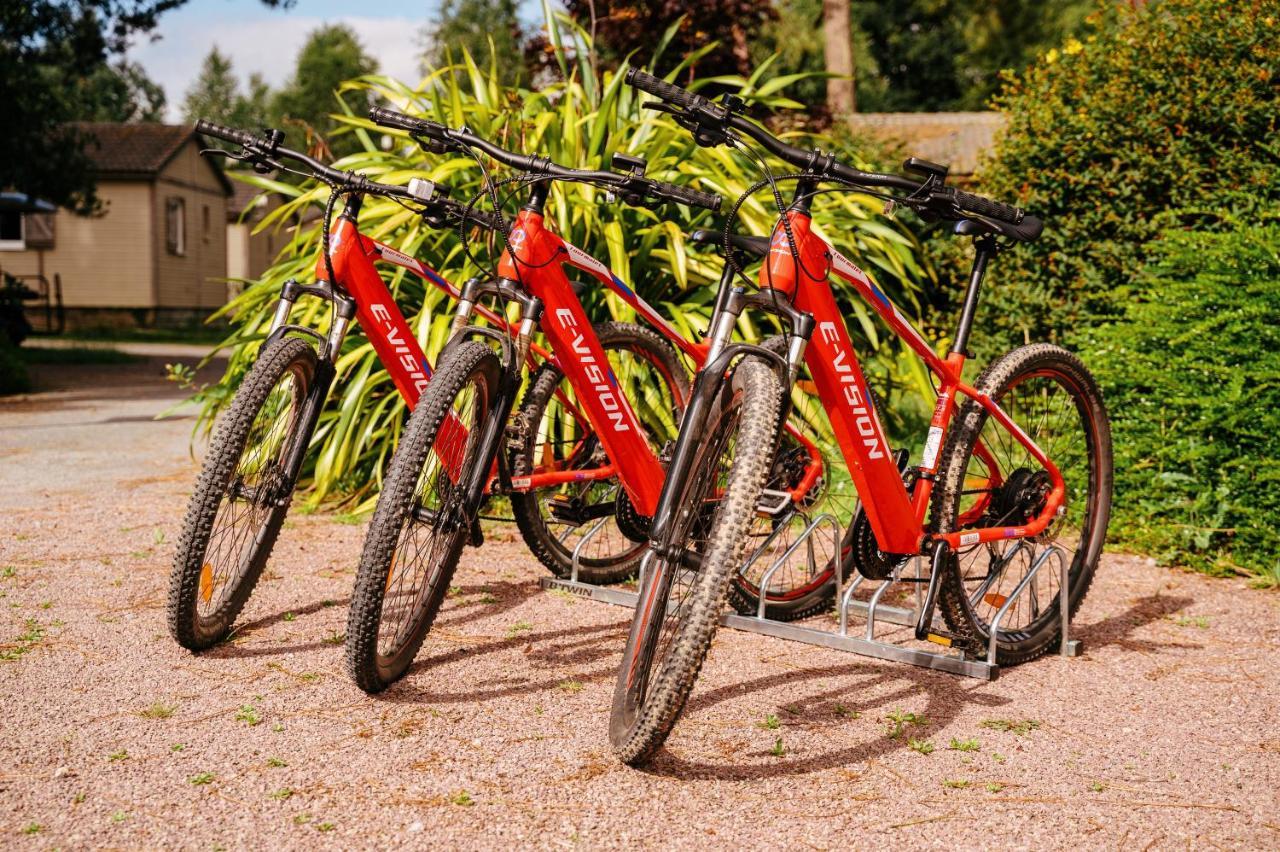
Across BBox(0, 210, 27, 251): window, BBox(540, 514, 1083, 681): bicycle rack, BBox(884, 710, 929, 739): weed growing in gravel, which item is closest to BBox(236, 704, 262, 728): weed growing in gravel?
BBox(540, 514, 1083, 681): bicycle rack

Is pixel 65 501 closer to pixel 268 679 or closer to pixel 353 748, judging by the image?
pixel 268 679

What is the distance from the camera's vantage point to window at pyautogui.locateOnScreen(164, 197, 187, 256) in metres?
31.3

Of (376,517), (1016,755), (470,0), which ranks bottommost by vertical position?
(1016,755)

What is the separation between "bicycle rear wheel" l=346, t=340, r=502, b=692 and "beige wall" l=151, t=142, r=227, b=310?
29046 millimetres

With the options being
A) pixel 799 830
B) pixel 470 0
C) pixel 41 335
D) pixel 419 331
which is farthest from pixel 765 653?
pixel 470 0

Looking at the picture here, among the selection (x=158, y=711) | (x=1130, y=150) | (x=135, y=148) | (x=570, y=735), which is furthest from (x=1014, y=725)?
(x=135, y=148)

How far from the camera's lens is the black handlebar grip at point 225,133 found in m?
3.78

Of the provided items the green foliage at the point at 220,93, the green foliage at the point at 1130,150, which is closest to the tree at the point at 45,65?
the green foliage at the point at 1130,150

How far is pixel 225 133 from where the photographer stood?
3785 mm

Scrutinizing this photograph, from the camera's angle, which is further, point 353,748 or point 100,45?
point 100,45

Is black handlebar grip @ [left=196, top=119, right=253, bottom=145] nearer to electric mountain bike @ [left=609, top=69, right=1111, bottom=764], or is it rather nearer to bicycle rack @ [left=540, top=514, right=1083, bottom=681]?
electric mountain bike @ [left=609, top=69, right=1111, bottom=764]

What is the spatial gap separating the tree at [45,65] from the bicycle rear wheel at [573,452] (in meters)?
13.4

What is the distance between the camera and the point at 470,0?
206 ft

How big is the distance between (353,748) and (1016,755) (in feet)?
5.07
